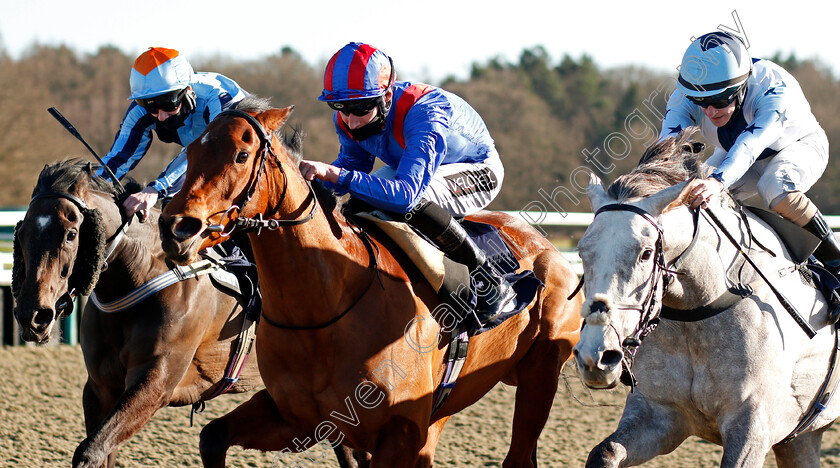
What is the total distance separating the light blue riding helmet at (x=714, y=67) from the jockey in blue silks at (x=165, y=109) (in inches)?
84.9

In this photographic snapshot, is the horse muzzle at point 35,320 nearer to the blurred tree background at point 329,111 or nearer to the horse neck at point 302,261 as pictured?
the horse neck at point 302,261

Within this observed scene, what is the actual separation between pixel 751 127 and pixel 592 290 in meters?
1.13

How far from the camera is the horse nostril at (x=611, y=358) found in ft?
8.53

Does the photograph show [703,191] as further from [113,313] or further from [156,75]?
[113,313]

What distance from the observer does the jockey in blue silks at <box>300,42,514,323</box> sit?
309 centimetres

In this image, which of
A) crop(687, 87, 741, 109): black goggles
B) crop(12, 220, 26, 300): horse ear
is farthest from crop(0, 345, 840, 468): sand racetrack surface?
crop(687, 87, 741, 109): black goggles

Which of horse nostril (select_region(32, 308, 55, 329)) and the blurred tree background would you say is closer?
horse nostril (select_region(32, 308, 55, 329))

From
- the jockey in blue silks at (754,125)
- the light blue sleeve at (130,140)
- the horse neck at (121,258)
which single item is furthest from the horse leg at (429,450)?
the light blue sleeve at (130,140)

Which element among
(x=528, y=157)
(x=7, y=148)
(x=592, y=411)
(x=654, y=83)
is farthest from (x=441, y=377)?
(x=654, y=83)

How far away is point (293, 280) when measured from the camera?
2.98 meters

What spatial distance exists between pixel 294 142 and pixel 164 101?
4.32 ft

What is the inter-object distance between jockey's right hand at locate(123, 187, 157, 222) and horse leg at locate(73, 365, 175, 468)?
73 cm

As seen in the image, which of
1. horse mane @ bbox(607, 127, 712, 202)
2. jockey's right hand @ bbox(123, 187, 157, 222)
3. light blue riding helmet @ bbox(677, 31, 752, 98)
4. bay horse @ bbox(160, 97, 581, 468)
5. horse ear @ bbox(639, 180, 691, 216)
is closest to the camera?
bay horse @ bbox(160, 97, 581, 468)

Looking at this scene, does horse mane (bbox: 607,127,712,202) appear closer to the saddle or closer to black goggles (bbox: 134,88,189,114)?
the saddle
